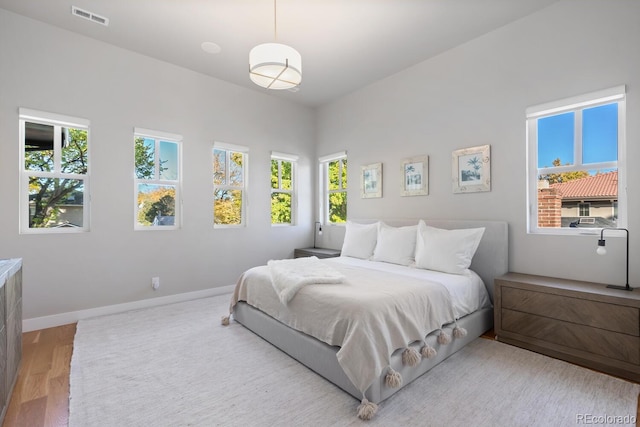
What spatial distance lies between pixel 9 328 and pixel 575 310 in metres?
3.96

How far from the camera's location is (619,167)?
2.50 metres

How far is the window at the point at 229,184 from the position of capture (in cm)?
439

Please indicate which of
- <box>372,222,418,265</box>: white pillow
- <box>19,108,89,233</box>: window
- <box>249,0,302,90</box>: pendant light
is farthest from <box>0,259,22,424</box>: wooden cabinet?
<box>372,222,418,265</box>: white pillow

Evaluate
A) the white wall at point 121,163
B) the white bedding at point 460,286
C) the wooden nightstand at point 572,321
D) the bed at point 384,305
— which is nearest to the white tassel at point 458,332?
the bed at point 384,305

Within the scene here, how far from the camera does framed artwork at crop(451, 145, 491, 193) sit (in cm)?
322

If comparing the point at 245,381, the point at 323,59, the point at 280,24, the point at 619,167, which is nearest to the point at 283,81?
the point at 280,24

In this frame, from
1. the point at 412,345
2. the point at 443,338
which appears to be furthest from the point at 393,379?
the point at 443,338

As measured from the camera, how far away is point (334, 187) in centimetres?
527

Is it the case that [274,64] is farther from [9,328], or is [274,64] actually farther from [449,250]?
[9,328]

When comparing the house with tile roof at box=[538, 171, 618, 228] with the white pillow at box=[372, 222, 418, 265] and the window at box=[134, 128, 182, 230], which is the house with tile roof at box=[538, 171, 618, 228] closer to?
the white pillow at box=[372, 222, 418, 265]

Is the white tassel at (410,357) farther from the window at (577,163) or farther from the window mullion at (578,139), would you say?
the window mullion at (578,139)

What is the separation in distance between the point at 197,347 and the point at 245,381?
2.48 feet

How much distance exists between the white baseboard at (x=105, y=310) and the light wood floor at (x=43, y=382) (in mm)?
105

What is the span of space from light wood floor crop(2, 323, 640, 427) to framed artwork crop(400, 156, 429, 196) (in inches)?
71.6
